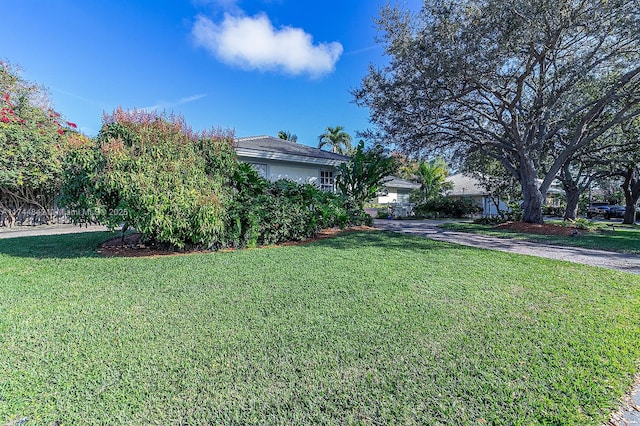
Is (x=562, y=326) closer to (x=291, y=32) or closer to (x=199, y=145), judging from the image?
(x=199, y=145)

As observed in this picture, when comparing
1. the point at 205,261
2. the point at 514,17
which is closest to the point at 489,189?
the point at 514,17

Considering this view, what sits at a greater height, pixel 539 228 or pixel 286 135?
pixel 286 135

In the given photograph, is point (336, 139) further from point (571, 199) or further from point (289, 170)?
point (571, 199)

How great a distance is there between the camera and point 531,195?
13.9m

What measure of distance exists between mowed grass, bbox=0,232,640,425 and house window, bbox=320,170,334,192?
10687 millimetres

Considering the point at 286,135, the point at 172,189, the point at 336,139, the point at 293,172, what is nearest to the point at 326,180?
the point at 293,172

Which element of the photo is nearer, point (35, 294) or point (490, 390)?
point (490, 390)

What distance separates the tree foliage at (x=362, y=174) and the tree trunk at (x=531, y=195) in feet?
20.6

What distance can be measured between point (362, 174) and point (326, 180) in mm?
2815

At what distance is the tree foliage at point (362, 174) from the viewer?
45.0 feet

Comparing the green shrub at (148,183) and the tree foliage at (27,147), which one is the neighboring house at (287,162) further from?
the tree foliage at (27,147)

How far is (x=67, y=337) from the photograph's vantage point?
3.03 m

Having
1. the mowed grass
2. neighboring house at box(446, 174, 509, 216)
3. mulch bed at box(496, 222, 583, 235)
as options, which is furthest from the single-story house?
neighboring house at box(446, 174, 509, 216)

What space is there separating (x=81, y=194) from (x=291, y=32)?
1122 centimetres
